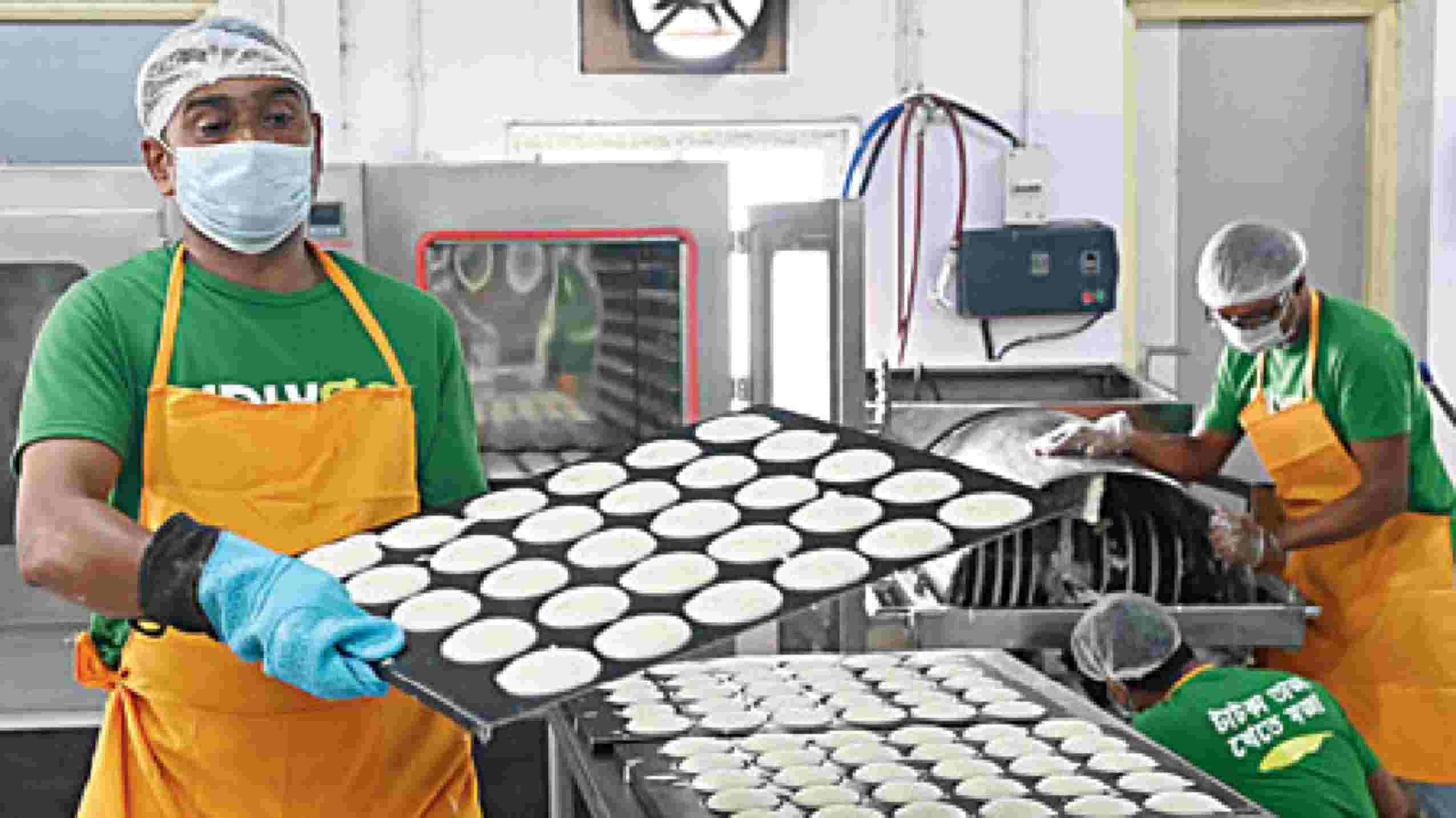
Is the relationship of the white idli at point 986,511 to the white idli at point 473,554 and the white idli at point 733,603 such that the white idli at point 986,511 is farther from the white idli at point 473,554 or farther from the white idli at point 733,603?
the white idli at point 473,554

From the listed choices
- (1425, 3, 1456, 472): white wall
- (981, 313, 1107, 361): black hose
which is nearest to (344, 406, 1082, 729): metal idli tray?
(981, 313, 1107, 361): black hose

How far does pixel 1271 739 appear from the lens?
→ 2.24m

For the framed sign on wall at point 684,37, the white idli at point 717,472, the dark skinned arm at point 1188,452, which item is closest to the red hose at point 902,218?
the framed sign on wall at point 684,37

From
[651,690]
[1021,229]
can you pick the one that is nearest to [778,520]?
[651,690]

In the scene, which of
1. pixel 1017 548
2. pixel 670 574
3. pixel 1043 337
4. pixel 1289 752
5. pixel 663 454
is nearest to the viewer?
pixel 670 574

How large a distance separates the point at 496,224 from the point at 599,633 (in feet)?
5.83

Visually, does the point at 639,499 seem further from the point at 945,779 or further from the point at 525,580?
the point at 945,779

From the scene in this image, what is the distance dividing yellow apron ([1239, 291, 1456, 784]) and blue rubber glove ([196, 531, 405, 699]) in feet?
7.82

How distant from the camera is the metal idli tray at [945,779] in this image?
184 cm

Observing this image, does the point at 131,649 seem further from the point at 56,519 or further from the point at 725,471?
the point at 725,471

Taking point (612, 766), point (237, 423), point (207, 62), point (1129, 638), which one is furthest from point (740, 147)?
point (237, 423)

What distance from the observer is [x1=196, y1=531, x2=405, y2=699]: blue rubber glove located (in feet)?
4.25

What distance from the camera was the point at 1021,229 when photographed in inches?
190

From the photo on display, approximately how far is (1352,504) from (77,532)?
252 cm
